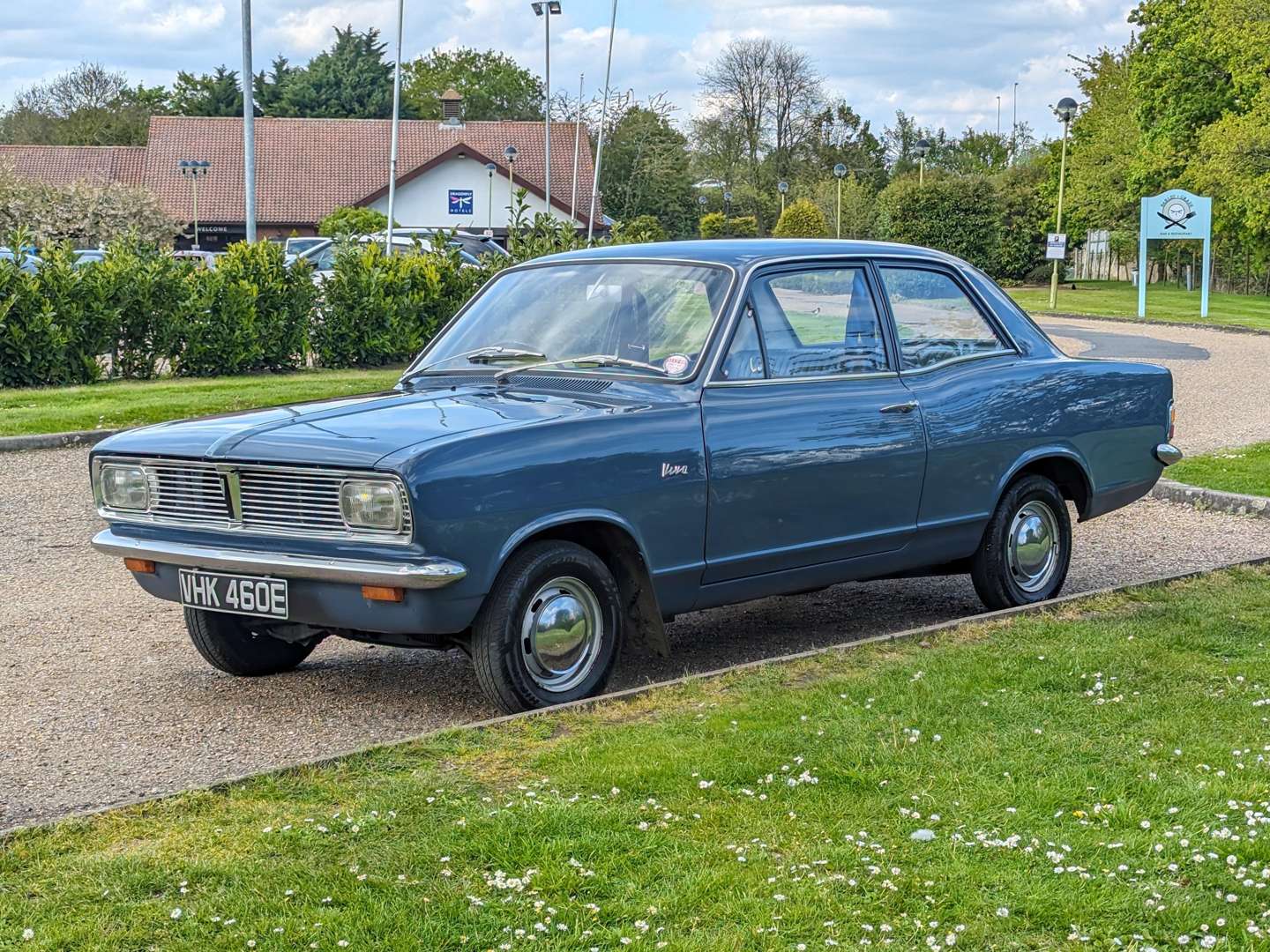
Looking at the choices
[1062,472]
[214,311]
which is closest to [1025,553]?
[1062,472]

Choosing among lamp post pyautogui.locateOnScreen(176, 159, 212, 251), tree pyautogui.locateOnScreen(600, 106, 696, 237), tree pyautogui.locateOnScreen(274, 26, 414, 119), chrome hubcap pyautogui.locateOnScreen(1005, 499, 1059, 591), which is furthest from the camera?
tree pyautogui.locateOnScreen(274, 26, 414, 119)

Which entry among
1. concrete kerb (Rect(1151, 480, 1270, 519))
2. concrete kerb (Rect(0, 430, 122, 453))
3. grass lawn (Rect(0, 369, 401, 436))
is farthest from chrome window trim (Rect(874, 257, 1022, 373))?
concrete kerb (Rect(0, 430, 122, 453))

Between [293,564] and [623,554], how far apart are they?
1246 mm

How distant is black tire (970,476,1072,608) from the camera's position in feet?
25.6

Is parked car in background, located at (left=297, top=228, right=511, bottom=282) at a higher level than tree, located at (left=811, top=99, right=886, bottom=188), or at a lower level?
lower

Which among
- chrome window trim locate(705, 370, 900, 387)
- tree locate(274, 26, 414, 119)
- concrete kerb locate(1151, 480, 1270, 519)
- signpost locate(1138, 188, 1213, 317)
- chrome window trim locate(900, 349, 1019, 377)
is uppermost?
tree locate(274, 26, 414, 119)

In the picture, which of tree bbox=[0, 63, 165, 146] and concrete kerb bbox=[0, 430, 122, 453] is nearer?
concrete kerb bbox=[0, 430, 122, 453]

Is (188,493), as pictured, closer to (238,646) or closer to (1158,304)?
(238,646)

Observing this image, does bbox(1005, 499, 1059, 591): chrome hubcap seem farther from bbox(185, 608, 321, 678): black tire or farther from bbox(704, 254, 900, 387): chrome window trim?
bbox(185, 608, 321, 678): black tire

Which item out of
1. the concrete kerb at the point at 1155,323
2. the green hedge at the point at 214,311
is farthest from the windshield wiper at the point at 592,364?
the concrete kerb at the point at 1155,323

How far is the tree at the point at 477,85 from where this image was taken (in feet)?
379

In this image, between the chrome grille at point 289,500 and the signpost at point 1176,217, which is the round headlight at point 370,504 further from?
the signpost at point 1176,217

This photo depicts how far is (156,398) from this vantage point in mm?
17203

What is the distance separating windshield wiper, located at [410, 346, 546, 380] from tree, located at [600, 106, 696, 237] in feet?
216
